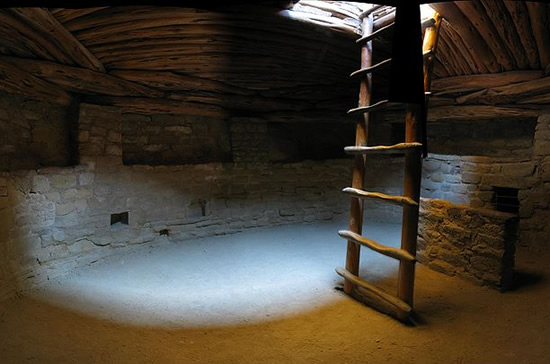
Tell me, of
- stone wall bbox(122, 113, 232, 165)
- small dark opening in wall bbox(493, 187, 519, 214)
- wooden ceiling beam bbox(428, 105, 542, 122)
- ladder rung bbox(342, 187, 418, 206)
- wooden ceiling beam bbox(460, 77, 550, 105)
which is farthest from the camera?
stone wall bbox(122, 113, 232, 165)

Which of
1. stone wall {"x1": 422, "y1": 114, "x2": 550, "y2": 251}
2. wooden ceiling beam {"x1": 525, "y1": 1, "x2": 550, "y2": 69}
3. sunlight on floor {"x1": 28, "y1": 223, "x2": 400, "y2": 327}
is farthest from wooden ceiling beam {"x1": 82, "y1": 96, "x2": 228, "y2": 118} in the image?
wooden ceiling beam {"x1": 525, "y1": 1, "x2": 550, "y2": 69}

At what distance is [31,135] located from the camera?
3896 millimetres

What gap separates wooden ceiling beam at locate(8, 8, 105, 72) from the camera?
271 centimetres

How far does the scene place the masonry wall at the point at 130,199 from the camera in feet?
11.7

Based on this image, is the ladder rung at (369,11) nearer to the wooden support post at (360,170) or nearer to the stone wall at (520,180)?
the wooden support post at (360,170)

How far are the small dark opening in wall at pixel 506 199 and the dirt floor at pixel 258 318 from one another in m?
0.80

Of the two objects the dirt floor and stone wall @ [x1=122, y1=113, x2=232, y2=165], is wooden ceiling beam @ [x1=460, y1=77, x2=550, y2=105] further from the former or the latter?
stone wall @ [x1=122, y1=113, x2=232, y2=165]

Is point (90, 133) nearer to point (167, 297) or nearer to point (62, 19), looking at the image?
point (62, 19)

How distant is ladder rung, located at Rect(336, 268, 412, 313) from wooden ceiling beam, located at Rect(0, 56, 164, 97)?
360 cm

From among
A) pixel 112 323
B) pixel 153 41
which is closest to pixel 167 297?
pixel 112 323

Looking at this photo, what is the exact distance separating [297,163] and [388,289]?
129 inches

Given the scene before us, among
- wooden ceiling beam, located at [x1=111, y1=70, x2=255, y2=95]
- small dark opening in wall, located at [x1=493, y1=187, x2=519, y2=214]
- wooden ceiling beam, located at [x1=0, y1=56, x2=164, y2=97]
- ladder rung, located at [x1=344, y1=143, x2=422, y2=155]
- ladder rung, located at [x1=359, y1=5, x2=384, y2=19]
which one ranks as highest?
ladder rung, located at [x1=359, y1=5, x2=384, y2=19]

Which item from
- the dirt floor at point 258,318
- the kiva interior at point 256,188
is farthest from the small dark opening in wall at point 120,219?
the dirt floor at point 258,318

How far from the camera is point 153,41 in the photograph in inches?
146
